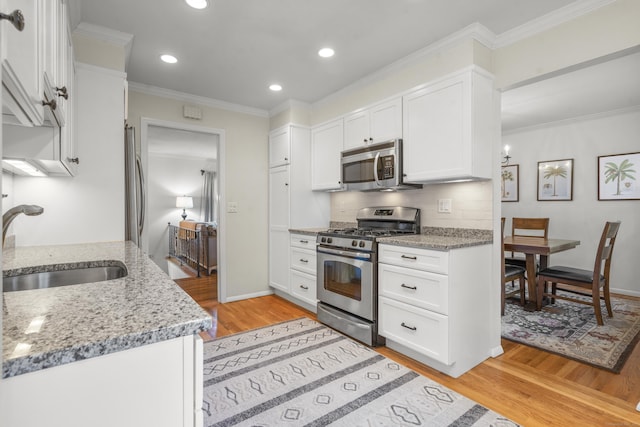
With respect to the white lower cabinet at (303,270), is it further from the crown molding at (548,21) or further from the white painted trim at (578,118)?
the white painted trim at (578,118)

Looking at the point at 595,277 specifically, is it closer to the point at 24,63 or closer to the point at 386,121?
the point at 386,121

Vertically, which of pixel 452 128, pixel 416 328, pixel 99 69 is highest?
pixel 99 69

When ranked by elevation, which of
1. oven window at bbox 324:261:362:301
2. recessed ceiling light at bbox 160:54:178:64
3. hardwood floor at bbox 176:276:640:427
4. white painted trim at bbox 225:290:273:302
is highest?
recessed ceiling light at bbox 160:54:178:64

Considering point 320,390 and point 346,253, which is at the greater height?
point 346,253

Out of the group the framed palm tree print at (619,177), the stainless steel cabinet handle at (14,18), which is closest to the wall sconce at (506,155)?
the framed palm tree print at (619,177)

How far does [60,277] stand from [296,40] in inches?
87.7

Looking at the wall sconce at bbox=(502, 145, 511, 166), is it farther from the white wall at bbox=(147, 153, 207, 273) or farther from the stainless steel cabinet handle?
the white wall at bbox=(147, 153, 207, 273)

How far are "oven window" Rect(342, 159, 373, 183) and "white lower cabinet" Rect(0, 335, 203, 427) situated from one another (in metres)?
2.57

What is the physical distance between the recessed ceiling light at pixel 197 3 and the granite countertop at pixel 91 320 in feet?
5.91

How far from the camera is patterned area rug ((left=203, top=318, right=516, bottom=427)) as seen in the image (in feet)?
5.80

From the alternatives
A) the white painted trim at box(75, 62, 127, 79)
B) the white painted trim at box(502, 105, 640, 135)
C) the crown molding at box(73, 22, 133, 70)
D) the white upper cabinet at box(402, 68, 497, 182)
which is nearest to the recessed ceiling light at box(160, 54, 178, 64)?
the crown molding at box(73, 22, 133, 70)

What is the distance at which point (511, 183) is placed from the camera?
5363 mm

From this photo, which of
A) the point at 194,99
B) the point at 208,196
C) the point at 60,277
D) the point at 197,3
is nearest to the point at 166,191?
the point at 208,196

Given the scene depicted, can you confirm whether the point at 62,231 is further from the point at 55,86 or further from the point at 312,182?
the point at 312,182
